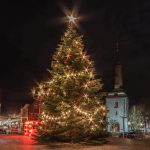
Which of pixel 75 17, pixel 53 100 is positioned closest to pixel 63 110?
pixel 53 100

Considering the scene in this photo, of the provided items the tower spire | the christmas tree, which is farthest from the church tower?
the christmas tree

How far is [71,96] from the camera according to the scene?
28656 millimetres

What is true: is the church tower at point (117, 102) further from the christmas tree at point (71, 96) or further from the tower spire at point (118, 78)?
the christmas tree at point (71, 96)

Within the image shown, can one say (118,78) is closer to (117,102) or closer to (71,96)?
(117,102)

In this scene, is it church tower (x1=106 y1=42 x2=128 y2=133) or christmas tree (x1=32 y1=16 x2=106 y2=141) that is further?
church tower (x1=106 y1=42 x2=128 y2=133)

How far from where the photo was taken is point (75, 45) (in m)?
29.8

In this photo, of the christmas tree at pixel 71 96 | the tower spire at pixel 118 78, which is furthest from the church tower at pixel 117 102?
the christmas tree at pixel 71 96

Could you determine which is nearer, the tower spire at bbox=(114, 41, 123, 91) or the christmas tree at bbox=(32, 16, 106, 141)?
the christmas tree at bbox=(32, 16, 106, 141)

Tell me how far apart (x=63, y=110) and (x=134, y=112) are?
2934 inches

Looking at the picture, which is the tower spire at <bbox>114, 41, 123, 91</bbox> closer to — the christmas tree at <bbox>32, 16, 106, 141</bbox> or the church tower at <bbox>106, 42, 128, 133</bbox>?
the church tower at <bbox>106, 42, 128, 133</bbox>

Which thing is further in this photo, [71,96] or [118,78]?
[118,78]

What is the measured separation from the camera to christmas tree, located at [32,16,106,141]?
27828 mm

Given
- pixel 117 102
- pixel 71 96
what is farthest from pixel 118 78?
pixel 71 96

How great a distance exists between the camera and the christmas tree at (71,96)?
27.8m
